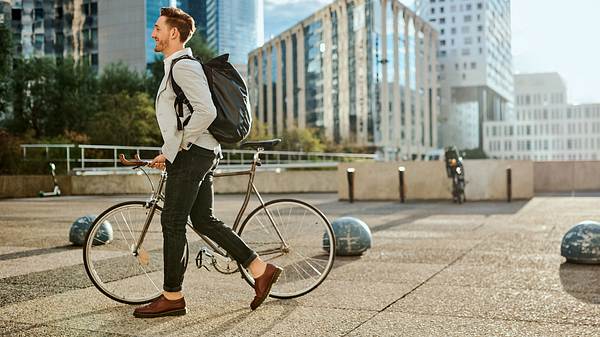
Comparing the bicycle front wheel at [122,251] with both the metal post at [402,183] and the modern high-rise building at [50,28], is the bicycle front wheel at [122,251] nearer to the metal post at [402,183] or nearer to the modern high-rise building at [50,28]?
the metal post at [402,183]

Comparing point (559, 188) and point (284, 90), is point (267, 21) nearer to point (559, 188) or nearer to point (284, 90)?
point (559, 188)

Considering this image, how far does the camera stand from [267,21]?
8.62 m

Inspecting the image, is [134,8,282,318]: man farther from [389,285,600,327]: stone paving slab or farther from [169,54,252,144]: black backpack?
[389,285,600,327]: stone paving slab

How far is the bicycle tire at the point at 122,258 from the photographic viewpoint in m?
4.74

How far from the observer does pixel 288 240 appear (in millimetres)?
5055

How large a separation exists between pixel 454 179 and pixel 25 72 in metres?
34.7

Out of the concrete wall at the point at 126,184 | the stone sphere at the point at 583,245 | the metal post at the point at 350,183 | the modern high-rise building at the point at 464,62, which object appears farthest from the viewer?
the modern high-rise building at the point at 464,62

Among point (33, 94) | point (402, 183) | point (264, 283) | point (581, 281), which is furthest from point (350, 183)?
point (33, 94)

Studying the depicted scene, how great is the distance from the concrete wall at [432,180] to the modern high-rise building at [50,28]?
183ft

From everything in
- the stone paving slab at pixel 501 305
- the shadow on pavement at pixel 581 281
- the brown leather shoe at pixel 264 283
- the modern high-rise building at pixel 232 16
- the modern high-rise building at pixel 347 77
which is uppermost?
the modern high-rise building at pixel 347 77

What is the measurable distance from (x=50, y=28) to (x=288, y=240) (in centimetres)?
7180

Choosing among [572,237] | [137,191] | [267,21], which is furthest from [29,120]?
[572,237]

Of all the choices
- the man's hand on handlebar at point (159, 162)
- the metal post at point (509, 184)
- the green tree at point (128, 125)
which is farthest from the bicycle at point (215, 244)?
the green tree at point (128, 125)

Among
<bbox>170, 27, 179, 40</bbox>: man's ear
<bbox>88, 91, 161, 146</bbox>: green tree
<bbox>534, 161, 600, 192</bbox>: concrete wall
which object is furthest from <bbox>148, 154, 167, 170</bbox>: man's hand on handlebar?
<bbox>88, 91, 161, 146</bbox>: green tree
